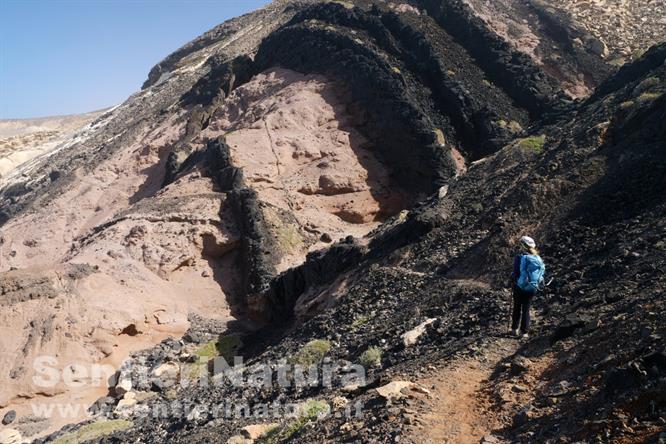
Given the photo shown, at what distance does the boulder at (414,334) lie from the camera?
8078 millimetres

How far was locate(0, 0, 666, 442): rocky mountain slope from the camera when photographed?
596 cm

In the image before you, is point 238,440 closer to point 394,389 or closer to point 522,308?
point 394,389

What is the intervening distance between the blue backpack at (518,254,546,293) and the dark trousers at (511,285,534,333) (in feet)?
0.23

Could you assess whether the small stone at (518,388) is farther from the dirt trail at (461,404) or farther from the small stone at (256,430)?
the small stone at (256,430)

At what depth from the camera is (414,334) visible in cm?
823

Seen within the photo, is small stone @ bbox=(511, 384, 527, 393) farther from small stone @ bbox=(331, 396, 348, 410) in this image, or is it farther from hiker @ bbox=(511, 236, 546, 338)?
small stone @ bbox=(331, 396, 348, 410)

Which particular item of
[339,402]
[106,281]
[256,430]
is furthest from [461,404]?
[106,281]

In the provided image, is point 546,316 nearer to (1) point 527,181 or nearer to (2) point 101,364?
(1) point 527,181

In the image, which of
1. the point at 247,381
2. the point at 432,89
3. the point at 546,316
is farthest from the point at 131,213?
the point at 546,316

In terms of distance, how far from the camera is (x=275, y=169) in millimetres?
20594

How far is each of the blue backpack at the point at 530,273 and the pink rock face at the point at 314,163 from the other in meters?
11.5

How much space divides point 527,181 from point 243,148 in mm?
12249

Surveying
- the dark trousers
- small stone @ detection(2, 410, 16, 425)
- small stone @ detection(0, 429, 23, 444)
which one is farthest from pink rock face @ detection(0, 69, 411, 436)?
the dark trousers

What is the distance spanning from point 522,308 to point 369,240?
279 inches
